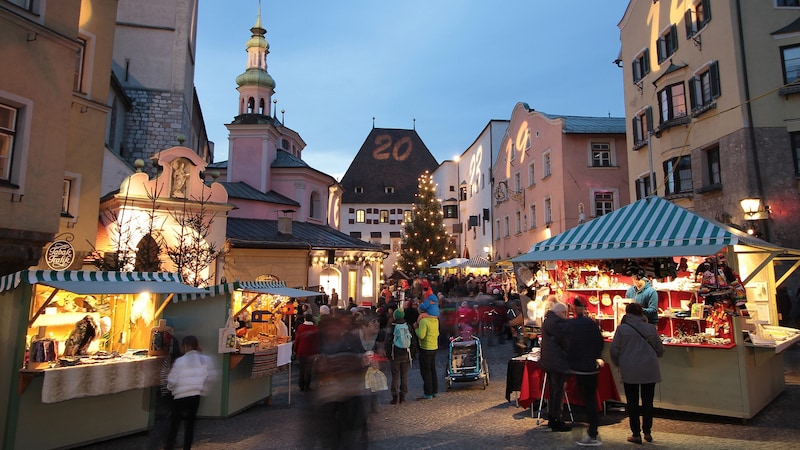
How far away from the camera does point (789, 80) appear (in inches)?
650

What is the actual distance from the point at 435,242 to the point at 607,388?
38.4 m

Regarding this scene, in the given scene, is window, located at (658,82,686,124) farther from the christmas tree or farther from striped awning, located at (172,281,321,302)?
the christmas tree

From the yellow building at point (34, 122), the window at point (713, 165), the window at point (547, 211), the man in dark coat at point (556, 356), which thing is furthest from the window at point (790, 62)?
the yellow building at point (34, 122)

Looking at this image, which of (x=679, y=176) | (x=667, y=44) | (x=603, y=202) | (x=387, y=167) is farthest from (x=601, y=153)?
(x=387, y=167)

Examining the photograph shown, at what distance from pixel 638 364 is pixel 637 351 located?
17 cm

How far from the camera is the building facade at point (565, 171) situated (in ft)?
88.5

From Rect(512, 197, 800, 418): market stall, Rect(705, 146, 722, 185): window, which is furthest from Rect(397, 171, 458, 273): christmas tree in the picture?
Rect(512, 197, 800, 418): market stall

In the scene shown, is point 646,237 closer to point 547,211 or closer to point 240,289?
point 240,289

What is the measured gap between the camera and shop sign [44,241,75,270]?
13000mm

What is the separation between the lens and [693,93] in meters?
18.8

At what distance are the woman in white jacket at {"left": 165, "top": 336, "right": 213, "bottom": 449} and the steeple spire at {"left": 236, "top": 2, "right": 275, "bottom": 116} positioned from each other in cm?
3262

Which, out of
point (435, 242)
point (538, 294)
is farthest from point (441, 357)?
point (435, 242)

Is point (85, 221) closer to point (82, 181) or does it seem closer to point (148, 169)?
point (82, 181)

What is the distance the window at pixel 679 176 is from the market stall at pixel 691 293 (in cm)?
804
